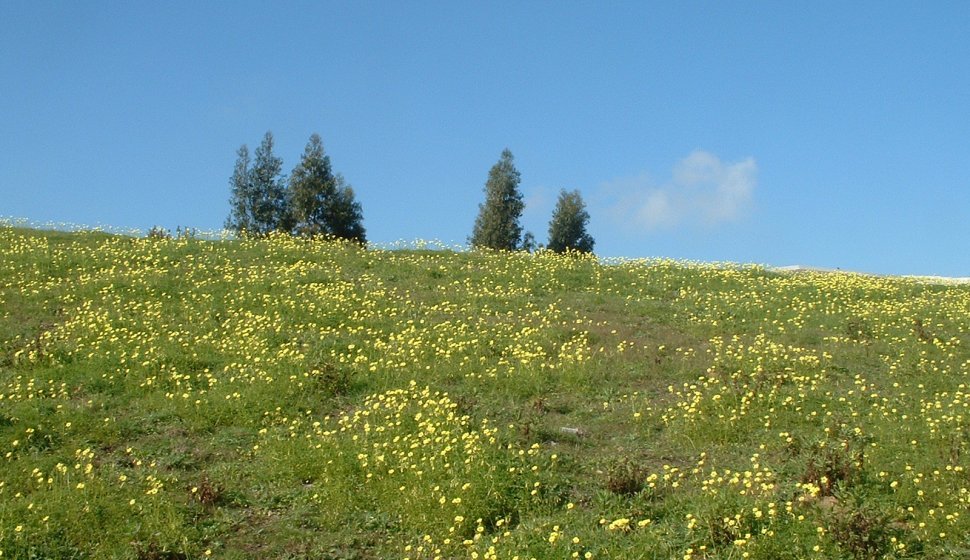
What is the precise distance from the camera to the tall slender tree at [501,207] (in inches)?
1764

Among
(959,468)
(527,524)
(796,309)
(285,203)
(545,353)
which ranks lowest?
(527,524)

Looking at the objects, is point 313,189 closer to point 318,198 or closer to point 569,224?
point 318,198

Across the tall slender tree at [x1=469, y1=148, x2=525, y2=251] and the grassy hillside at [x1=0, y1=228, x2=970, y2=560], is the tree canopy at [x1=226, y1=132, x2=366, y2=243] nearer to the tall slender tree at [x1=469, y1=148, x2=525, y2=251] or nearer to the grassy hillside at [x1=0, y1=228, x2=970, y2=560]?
the tall slender tree at [x1=469, y1=148, x2=525, y2=251]

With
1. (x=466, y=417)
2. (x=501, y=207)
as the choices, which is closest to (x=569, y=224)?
(x=501, y=207)

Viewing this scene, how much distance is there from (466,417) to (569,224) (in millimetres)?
35243

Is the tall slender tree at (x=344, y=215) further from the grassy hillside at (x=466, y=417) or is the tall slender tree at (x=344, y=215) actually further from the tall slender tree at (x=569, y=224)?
the grassy hillside at (x=466, y=417)

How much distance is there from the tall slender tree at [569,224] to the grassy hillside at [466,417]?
25.4 m

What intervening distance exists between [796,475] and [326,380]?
6294 millimetres

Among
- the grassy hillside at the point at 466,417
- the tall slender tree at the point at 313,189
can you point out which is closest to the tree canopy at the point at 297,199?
the tall slender tree at the point at 313,189

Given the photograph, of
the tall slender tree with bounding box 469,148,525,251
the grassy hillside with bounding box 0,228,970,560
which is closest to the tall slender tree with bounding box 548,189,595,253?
the tall slender tree with bounding box 469,148,525,251

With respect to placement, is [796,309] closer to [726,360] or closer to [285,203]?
[726,360]

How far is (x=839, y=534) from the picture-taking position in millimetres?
7949

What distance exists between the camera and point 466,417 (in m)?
11.1

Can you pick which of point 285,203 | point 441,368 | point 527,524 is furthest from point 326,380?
point 285,203
